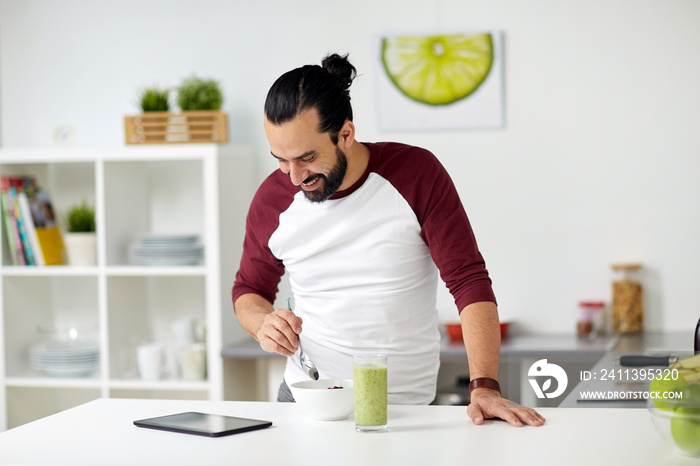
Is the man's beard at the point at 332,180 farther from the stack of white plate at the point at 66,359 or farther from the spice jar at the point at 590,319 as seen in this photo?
the stack of white plate at the point at 66,359

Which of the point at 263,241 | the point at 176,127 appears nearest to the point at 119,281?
the point at 176,127

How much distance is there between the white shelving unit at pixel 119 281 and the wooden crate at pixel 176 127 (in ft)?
0.24

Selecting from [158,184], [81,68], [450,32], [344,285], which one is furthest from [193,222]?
[344,285]

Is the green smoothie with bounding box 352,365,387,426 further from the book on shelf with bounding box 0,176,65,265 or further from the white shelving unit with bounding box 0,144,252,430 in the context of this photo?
the book on shelf with bounding box 0,176,65,265

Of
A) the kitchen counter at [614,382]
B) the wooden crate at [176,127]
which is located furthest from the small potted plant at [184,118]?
the kitchen counter at [614,382]

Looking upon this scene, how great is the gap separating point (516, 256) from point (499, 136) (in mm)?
533

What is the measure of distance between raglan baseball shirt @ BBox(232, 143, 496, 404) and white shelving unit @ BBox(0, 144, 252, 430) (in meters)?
1.32

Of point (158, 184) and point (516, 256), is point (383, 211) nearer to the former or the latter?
point (516, 256)

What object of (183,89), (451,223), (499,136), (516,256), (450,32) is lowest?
(516,256)

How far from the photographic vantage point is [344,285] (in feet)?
6.70

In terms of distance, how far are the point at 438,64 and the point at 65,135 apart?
1.81 meters

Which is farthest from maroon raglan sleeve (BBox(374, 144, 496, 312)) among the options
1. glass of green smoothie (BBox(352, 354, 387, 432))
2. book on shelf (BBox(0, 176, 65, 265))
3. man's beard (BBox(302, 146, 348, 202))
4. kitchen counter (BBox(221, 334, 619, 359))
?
book on shelf (BBox(0, 176, 65, 265))

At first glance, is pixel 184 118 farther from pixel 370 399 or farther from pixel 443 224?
pixel 370 399

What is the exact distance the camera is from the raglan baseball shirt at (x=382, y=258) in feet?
6.41
